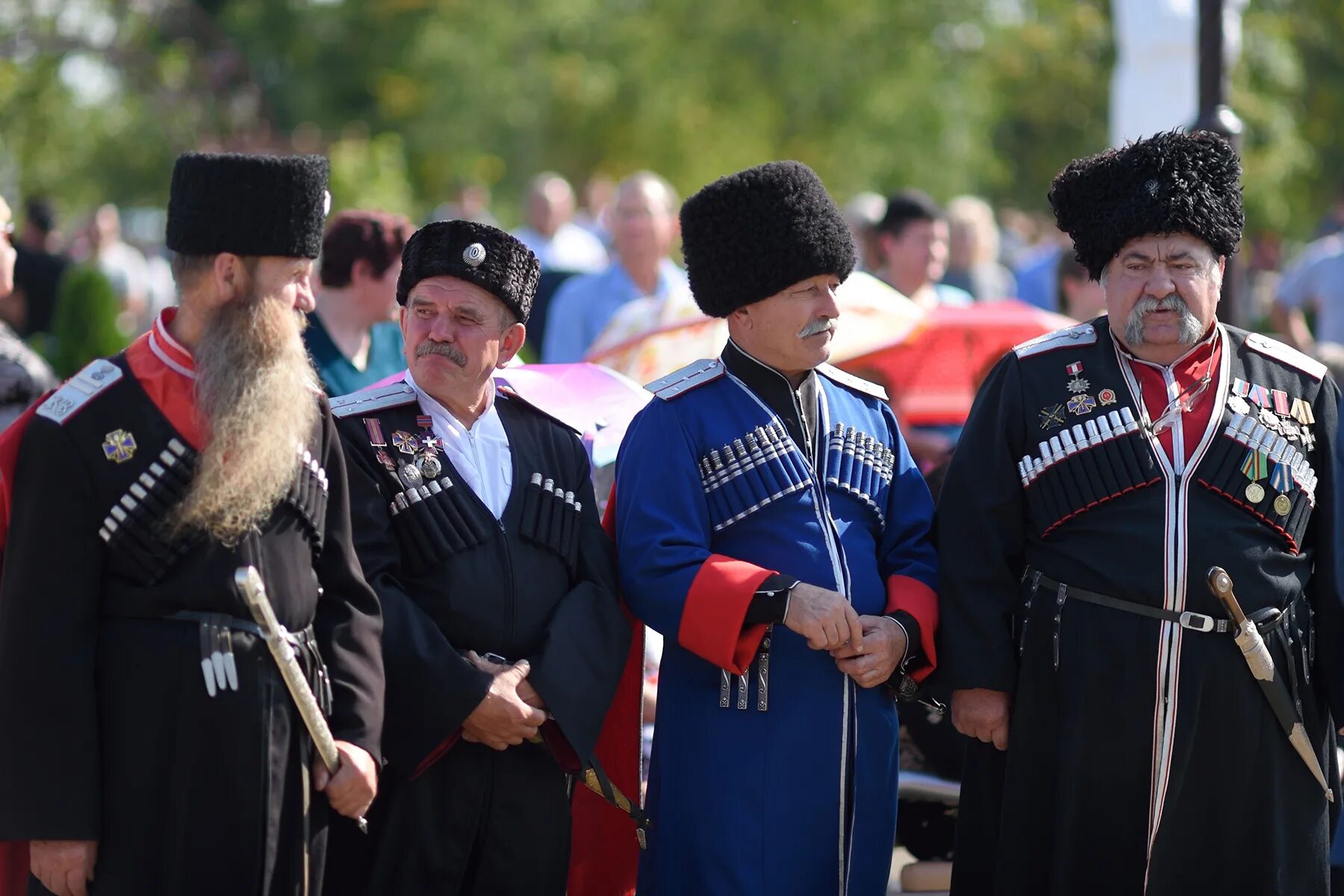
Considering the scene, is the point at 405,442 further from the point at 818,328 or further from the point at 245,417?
the point at 818,328

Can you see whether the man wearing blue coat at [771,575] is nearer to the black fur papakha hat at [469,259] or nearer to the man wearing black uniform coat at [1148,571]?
the man wearing black uniform coat at [1148,571]

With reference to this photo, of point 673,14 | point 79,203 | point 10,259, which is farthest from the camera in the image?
point 79,203

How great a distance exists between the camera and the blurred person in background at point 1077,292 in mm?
7582

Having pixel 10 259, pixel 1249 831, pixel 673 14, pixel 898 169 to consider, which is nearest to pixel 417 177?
pixel 673 14

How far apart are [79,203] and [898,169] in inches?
597

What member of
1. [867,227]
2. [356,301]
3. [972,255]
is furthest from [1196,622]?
[972,255]

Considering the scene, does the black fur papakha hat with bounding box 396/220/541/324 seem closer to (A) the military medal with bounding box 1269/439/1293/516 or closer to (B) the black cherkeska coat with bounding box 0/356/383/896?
(B) the black cherkeska coat with bounding box 0/356/383/896

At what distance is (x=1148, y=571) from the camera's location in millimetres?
4047

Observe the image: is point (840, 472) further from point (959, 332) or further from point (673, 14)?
point (673, 14)

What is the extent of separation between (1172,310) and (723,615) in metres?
1.30

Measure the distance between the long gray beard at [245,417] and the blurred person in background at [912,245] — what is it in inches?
199

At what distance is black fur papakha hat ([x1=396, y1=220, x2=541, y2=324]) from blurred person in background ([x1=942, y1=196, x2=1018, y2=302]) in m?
6.96

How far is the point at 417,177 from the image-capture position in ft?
77.7

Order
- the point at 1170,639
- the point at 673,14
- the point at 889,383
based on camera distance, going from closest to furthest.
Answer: the point at 1170,639, the point at 889,383, the point at 673,14
